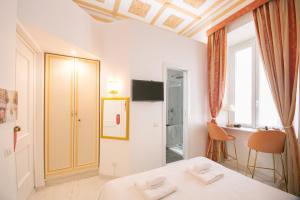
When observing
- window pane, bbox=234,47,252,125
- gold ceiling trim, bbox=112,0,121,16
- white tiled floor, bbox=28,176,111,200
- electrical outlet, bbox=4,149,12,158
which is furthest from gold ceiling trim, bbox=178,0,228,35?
white tiled floor, bbox=28,176,111,200

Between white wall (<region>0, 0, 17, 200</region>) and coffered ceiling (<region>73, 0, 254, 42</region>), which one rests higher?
coffered ceiling (<region>73, 0, 254, 42</region>)

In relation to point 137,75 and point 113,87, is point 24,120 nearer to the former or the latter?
point 113,87

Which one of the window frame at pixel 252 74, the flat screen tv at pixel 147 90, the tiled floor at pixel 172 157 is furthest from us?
the tiled floor at pixel 172 157

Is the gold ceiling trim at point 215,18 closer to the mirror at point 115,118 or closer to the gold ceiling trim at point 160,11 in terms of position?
the gold ceiling trim at point 160,11

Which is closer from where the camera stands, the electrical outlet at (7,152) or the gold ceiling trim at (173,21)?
the electrical outlet at (7,152)

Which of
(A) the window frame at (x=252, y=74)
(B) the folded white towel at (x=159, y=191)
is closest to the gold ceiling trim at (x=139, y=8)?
(A) the window frame at (x=252, y=74)

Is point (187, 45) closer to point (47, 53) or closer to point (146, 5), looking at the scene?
point (146, 5)

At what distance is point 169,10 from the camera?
9.75 ft

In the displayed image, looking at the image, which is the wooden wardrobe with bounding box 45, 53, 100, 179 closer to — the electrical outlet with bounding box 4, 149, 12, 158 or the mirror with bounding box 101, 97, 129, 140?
the mirror with bounding box 101, 97, 129, 140

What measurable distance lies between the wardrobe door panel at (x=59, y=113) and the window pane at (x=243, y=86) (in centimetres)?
365

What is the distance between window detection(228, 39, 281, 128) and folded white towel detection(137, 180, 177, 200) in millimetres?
2590

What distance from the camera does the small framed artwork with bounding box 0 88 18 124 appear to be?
49.2 inches

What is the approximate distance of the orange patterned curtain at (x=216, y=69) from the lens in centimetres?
317

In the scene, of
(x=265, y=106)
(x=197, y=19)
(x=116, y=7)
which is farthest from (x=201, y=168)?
(x=116, y=7)
